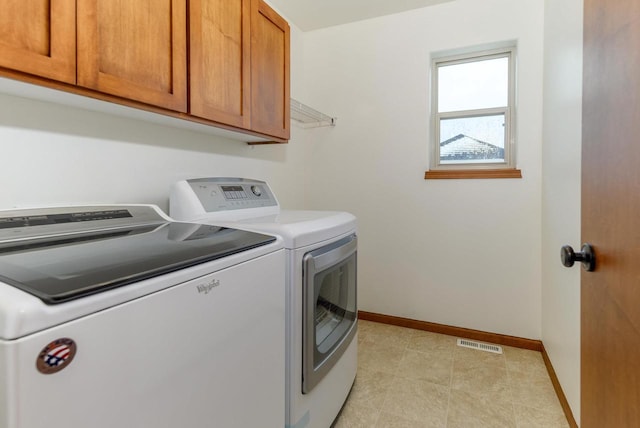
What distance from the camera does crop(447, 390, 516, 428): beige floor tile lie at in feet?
5.06

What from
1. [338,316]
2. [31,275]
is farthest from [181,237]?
[338,316]

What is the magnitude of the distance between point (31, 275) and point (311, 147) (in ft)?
7.93

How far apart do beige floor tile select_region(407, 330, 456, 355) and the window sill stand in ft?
3.86

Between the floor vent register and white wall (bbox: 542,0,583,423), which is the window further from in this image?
the floor vent register

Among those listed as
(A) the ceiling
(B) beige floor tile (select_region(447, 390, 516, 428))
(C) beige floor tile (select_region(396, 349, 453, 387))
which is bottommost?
(B) beige floor tile (select_region(447, 390, 516, 428))

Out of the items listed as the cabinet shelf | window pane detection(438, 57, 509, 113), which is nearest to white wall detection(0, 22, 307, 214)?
the cabinet shelf

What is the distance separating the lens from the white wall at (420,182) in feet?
7.18

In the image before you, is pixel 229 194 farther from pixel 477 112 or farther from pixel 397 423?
pixel 477 112

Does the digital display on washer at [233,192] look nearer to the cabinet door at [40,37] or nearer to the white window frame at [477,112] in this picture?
the cabinet door at [40,37]

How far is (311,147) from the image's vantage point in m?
2.85

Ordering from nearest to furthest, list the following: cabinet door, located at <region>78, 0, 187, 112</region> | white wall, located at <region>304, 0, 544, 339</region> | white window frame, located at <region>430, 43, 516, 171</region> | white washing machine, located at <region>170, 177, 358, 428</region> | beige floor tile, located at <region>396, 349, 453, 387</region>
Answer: cabinet door, located at <region>78, 0, 187, 112</region> → white washing machine, located at <region>170, 177, 358, 428</region> → beige floor tile, located at <region>396, 349, 453, 387</region> → white wall, located at <region>304, 0, 544, 339</region> → white window frame, located at <region>430, 43, 516, 171</region>

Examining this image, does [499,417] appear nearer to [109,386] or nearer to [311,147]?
[109,386]

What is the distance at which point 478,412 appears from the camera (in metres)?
1.62

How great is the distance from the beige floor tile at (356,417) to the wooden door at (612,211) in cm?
98
